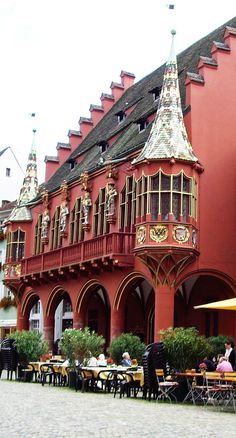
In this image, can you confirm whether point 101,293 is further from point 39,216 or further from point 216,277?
point 216,277

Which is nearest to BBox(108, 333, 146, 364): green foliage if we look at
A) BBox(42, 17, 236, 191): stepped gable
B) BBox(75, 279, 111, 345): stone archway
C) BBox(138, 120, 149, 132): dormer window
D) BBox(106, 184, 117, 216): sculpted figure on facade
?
BBox(75, 279, 111, 345): stone archway

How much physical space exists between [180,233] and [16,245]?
61.3 ft

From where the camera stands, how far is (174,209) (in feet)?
95.9

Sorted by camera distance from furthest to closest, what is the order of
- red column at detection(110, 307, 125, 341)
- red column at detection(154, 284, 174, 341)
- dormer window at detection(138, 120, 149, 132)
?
dormer window at detection(138, 120, 149, 132) → red column at detection(110, 307, 125, 341) → red column at detection(154, 284, 174, 341)

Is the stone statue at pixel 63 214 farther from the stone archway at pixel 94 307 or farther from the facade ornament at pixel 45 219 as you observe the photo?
the stone archway at pixel 94 307

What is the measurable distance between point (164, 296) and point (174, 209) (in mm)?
3290

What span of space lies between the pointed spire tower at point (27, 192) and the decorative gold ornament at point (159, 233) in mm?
17432

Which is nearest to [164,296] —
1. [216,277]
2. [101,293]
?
[216,277]

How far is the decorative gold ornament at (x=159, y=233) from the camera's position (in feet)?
94.7

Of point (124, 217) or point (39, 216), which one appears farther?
point (39, 216)

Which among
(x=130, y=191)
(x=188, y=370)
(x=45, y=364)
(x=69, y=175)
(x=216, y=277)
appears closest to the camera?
(x=188, y=370)

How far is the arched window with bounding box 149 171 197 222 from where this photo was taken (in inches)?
1149

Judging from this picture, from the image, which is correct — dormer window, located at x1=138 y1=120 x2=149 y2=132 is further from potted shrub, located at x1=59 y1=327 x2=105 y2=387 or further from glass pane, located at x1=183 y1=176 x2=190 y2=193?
potted shrub, located at x1=59 y1=327 x2=105 y2=387

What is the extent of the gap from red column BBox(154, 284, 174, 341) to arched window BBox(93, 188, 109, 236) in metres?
6.49
